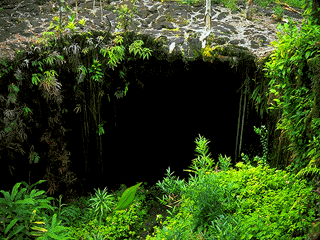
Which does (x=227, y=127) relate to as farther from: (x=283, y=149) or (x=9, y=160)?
(x=9, y=160)

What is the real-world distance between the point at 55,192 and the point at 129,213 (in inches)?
59.2

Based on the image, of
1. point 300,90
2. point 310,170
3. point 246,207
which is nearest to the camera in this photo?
point 310,170

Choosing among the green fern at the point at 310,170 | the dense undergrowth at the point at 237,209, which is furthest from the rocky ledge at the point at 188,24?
the green fern at the point at 310,170

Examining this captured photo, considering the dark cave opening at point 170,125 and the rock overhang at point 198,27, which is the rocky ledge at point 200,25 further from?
the dark cave opening at point 170,125

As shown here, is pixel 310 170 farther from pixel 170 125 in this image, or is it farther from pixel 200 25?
pixel 200 25

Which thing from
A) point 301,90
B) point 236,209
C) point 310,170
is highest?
point 301,90

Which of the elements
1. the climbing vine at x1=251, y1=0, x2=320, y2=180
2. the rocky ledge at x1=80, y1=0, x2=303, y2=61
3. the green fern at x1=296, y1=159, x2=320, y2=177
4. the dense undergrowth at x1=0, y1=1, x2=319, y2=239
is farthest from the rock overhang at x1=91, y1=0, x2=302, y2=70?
the green fern at x1=296, y1=159, x2=320, y2=177

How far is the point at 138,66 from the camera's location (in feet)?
15.1

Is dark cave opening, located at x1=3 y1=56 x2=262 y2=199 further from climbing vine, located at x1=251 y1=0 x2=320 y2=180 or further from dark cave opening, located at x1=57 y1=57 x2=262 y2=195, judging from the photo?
climbing vine, located at x1=251 y1=0 x2=320 y2=180

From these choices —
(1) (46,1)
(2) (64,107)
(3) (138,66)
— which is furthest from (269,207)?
(1) (46,1)

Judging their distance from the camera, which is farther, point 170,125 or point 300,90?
point 170,125

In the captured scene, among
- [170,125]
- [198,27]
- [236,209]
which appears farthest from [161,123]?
[236,209]

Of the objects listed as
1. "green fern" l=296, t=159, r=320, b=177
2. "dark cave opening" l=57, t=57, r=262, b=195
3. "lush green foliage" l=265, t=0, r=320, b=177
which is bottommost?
"dark cave opening" l=57, t=57, r=262, b=195

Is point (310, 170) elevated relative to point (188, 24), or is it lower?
lower
